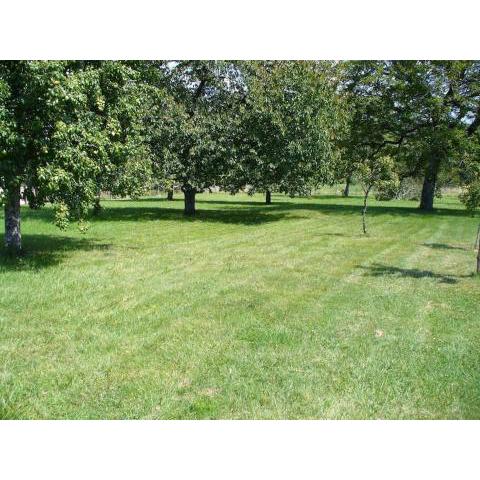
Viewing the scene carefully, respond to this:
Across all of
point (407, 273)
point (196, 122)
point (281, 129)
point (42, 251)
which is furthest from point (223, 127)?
point (407, 273)

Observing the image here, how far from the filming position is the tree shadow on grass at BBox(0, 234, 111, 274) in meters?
11.1

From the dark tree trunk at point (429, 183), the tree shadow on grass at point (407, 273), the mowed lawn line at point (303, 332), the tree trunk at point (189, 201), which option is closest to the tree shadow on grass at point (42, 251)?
the mowed lawn line at point (303, 332)

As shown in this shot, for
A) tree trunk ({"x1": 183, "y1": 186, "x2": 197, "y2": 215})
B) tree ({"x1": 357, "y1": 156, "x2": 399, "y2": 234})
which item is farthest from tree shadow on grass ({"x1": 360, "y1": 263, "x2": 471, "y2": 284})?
tree trunk ({"x1": 183, "y1": 186, "x2": 197, "y2": 215})

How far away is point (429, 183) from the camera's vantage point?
121 feet

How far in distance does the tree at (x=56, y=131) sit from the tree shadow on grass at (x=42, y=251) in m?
0.62

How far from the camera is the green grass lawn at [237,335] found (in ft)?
15.4

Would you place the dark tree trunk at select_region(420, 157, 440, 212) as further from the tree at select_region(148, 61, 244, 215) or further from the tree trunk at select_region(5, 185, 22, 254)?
the tree trunk at select_region(5, 185, 22, 254)

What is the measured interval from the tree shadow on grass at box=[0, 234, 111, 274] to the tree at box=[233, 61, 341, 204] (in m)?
10.3

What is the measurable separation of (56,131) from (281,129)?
14426mm

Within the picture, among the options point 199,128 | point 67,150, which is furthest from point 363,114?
point 67,150

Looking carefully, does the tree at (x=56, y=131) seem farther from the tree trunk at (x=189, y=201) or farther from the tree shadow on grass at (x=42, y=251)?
the tree trunk at (x=189, y=201)

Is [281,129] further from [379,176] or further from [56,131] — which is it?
[56,131]

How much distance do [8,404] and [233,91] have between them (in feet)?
75.6

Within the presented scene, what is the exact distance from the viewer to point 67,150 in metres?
10.7
